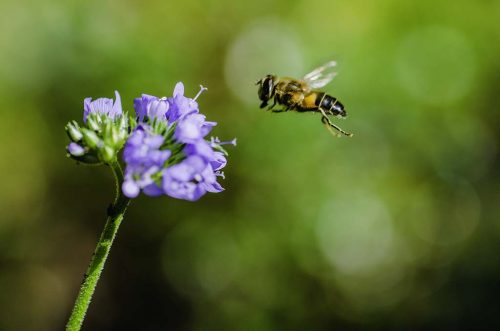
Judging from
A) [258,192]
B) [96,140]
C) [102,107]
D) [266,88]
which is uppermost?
[258,192]

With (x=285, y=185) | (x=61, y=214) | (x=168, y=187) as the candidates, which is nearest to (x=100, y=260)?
(x=168, y=187)

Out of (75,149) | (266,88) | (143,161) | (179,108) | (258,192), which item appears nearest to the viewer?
(143,161)

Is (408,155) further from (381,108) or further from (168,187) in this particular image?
(168,187)

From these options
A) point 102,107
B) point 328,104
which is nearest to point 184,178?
point 102,107

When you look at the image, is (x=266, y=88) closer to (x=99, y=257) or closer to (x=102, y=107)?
(x=102, y=107)

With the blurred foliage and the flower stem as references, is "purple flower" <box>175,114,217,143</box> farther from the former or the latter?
the blurred foliage

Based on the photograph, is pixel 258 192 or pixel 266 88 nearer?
pixel 266 88

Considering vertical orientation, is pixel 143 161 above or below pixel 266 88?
below

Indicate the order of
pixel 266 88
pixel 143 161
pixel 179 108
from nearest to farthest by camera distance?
1. pixel 143 161
2. pixel 179 108
3. pixel 266 88
